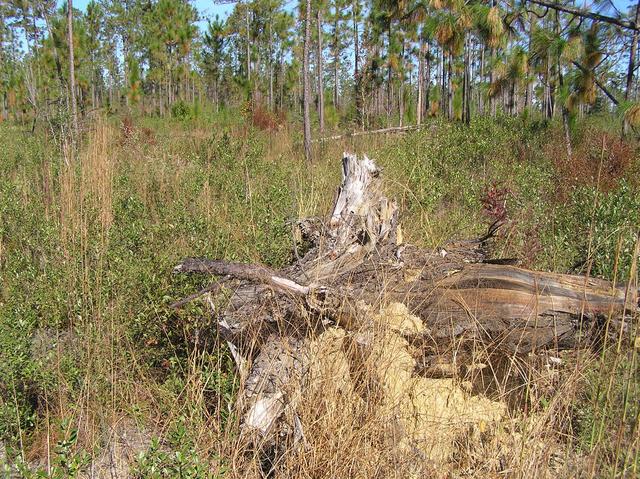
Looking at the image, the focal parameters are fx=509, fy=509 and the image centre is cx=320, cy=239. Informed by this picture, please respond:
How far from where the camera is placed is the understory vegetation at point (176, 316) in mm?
1708

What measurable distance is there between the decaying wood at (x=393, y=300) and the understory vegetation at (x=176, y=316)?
0.15 metres

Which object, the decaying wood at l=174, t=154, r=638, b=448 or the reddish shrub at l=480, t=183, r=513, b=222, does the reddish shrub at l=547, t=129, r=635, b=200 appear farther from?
the decaying wood at l=174, t=154, r=638, b=448

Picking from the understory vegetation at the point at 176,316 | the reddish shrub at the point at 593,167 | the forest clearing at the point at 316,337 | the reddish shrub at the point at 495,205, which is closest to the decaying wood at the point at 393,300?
the forest clearing at the point at 316,337

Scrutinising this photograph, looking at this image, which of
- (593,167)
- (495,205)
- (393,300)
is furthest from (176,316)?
(593,167)

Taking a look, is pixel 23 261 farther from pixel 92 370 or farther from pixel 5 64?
pixel 5 64

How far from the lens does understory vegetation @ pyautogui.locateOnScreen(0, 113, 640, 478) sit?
171 cm

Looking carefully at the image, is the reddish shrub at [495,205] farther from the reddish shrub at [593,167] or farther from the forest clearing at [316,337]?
the reddish shrub at [593,167]

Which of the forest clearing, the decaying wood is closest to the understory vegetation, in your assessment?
the forest clearing

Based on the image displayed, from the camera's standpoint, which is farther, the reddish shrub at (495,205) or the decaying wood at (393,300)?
the reddish shrub at (495,205)

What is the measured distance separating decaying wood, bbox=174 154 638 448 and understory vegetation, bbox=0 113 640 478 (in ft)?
0.48

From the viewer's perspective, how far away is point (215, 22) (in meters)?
27.9

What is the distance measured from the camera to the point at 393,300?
8.22 feet

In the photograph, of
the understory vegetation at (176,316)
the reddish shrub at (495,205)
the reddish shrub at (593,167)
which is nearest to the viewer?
the understory vegetation at (176,316)

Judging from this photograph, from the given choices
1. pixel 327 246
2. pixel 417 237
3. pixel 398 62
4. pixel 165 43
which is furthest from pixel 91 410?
pixel 165 43
